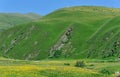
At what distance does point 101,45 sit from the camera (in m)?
194

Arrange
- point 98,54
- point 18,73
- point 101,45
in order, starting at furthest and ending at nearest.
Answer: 1. point 101,45
2. point 98,54
3. point 18,73

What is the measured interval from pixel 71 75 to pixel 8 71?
982 centimetres

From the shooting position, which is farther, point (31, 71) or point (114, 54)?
point (114, 54)

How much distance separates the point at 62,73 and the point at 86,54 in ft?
438

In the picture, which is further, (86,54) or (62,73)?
(86,54)

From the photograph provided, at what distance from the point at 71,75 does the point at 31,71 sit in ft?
Answer: 20.7

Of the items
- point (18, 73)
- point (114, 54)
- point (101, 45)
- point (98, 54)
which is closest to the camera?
point (18, 73)

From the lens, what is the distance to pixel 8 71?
55250 mm

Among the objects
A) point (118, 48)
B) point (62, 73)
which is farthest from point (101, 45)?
point (62, 73)

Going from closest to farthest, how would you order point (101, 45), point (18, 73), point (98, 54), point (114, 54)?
point (18, 73), point (114, 54), point (98, 54), point (101, 45)

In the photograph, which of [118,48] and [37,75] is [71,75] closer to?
[37,75]

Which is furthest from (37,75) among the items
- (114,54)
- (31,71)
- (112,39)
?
(112,39)

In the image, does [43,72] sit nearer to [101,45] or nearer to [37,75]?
[37,75]

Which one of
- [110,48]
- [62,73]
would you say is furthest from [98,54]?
[62,73]
